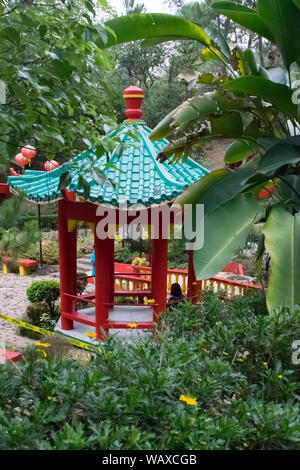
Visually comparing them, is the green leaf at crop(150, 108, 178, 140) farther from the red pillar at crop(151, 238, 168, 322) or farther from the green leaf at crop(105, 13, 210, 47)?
the red pillar at crop(151, 238, 168, 322)

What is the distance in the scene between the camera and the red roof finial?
6.31m

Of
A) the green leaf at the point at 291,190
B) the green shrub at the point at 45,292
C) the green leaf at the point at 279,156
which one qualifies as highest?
the green leaf at the point at 279,156

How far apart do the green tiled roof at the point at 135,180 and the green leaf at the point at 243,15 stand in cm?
196

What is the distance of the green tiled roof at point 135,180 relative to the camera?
5426mm

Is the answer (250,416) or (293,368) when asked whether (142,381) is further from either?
(293,368)

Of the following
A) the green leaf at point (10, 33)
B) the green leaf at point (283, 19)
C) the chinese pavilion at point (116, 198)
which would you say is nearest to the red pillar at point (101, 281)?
the chinese pavilion at point (116, 198)

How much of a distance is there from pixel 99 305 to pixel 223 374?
13.6ft

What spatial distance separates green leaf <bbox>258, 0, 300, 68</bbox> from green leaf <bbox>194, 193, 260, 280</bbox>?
3.60ft

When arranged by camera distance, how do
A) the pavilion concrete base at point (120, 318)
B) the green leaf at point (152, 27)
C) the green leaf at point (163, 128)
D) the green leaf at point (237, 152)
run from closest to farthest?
the green leaf at point (152, 27) < the green leaf at point (163, 128) < the green leaf at point (237, 152) < the pavilion concrete base at point (120, 318)

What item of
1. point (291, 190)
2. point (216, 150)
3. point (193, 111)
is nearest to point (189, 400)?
point (291, 190)

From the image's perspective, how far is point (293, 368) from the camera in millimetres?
2539

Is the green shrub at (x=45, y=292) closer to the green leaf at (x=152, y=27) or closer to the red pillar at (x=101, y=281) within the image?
the red pillar at (x=101, y=281)

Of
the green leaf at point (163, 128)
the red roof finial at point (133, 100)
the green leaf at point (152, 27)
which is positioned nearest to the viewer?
the green leaf at point (152, 27)

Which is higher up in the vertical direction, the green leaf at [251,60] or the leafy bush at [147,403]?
the green leaf at [251,60]
